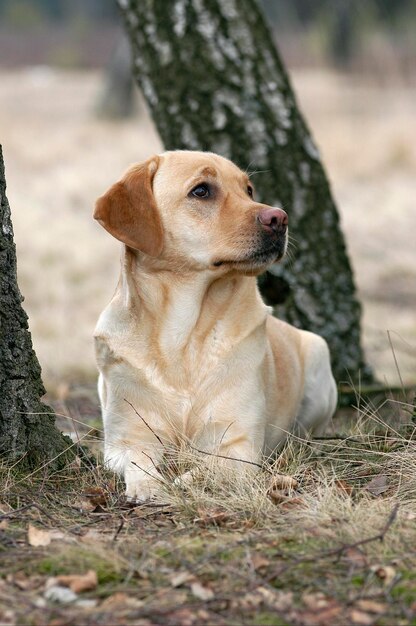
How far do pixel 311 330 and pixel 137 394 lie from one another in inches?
78.4

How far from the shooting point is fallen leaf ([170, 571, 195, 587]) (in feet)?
8.85

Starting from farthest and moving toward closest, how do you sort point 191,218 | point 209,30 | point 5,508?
1. point 209,30
2. point 191,218
3. point 5,508

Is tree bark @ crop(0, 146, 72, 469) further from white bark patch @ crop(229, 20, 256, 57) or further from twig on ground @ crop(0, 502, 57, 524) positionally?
white bark patch @ crop(229, 20, 256, 57)

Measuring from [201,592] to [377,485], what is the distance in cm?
119

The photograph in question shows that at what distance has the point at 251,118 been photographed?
575 cm

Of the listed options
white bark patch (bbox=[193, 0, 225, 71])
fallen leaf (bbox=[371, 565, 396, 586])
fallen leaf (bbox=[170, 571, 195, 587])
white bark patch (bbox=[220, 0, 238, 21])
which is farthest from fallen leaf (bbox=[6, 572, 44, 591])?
white bark patch (bbox=[220, 0, 238, 21])

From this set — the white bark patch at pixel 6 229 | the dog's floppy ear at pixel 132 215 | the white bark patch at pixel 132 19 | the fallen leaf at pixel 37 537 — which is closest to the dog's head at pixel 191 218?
the dog's floppy ear at pixel 132 215

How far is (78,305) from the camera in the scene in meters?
9.99

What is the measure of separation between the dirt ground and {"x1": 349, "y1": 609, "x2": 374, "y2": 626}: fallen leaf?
2435 mm

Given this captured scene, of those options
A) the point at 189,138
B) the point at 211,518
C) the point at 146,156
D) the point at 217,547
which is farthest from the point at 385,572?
the point at 146,156

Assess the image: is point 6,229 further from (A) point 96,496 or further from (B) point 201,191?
(A) point 96,496

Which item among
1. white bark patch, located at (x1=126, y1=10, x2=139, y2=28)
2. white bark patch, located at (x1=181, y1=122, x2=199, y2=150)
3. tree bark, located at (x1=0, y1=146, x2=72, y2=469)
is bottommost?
tree bark, located at (x1=0, y1=146, x2=72, y2=469)

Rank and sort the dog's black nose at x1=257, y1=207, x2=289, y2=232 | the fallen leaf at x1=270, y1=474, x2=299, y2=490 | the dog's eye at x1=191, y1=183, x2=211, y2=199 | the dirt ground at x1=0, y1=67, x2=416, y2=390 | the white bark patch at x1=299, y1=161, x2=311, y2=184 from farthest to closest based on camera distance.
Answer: the dirt ground at x1=0, y1=67, x2=416, y2=390, the white bark patch at x1=299, y1=161, x2=311, y2=184, the dog's eye at x1=191, y1=183, x2=211, y2=199, the dog's black nose at x1=257, y1=207, x2=289, y2=232, the fallen leaf at x1=270, y1=474, x2=299, y2=490

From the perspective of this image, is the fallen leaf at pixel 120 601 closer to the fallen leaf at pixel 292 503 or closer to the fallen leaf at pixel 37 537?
the fallen leaf at pixel 37 537
